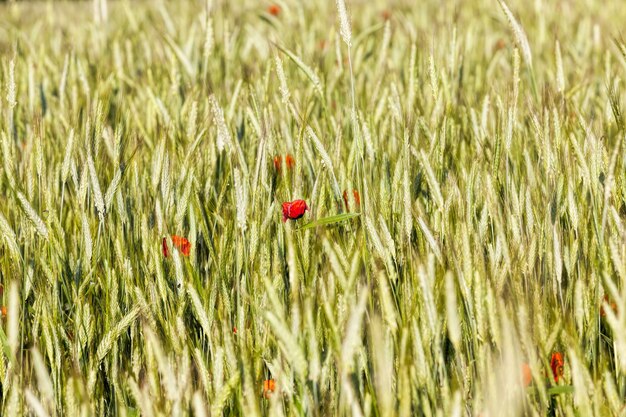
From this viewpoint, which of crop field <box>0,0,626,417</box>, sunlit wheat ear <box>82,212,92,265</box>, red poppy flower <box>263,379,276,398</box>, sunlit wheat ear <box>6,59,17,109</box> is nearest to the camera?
crop field <box>0,0,626,417</box>

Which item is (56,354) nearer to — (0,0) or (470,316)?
(470,316)

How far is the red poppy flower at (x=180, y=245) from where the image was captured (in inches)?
38.9

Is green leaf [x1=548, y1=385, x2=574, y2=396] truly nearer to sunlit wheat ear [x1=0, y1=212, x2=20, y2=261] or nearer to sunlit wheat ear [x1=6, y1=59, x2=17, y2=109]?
sunlit wheat ear [x1=0, y1=212, x2=20, y2=261]

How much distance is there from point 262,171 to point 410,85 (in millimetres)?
467

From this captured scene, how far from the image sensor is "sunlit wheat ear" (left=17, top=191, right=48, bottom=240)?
92cm

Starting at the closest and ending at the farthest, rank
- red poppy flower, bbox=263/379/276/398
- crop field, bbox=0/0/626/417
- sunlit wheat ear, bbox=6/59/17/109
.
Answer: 1. crop field, bbox=0/0/626/417
2. red poppy flower, bbox=263/379/276/398
3. sunlit wheat ear, bbox=6/59/17/109

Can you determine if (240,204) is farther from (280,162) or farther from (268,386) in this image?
(280,162)

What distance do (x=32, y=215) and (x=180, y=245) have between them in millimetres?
175

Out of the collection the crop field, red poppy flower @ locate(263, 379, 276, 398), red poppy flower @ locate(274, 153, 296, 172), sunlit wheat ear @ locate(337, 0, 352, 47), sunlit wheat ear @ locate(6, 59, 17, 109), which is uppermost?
sunlit wheat ear @ locate(337, 0, 352, 47)

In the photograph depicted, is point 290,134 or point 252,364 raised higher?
point 290,134

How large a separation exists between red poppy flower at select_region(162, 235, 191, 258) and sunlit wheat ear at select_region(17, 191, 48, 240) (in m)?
→ 0.15

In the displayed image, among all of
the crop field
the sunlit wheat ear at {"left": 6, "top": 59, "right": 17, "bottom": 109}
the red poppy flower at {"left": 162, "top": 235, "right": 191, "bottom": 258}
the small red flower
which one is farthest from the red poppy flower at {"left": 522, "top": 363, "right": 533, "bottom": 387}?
the sunlit wheat ear at {"left": 6, "top": 59, "right": 17, "bottom": 109}

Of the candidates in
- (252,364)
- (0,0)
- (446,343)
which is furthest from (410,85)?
(0,0)

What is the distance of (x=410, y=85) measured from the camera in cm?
136
